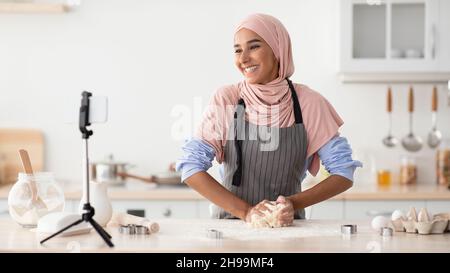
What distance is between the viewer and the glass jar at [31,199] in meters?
2.32

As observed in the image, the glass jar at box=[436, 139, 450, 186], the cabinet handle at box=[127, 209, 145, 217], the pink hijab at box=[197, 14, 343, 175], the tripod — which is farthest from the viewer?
the glass jar at box=[436, 139, 450, 186]

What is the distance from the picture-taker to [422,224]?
218 centimetres

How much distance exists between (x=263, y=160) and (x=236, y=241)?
64cm

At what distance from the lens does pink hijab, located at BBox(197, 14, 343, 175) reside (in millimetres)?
2600

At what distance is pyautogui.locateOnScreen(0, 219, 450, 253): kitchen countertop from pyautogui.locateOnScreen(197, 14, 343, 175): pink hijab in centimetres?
38

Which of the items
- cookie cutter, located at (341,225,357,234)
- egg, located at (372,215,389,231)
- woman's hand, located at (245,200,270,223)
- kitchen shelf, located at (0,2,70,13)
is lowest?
cookie cutter, located at (341,225,357,234)

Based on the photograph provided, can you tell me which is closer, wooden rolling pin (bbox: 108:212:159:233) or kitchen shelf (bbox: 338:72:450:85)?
wooden rolling pin (bbox: 108:212:159:233)

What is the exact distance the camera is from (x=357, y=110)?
4414 millimetres

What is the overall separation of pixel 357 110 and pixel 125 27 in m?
1.46

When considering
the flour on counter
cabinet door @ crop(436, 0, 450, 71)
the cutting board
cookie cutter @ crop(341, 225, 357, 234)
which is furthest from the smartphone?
cabinet door @ crop(436, 0, 450, 71)

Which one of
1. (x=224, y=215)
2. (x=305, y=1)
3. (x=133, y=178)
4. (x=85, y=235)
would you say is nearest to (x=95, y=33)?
(x=133, y=178)

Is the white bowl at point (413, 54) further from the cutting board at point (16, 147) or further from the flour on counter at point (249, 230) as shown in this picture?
the cutting board at point (16, 147)

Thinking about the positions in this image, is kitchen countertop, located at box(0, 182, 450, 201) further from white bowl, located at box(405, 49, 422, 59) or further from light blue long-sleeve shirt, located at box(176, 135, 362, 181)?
light blue long-sleeve shirt, located at box(176, 135, 362, 181)

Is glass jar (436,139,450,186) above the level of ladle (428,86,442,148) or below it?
below
